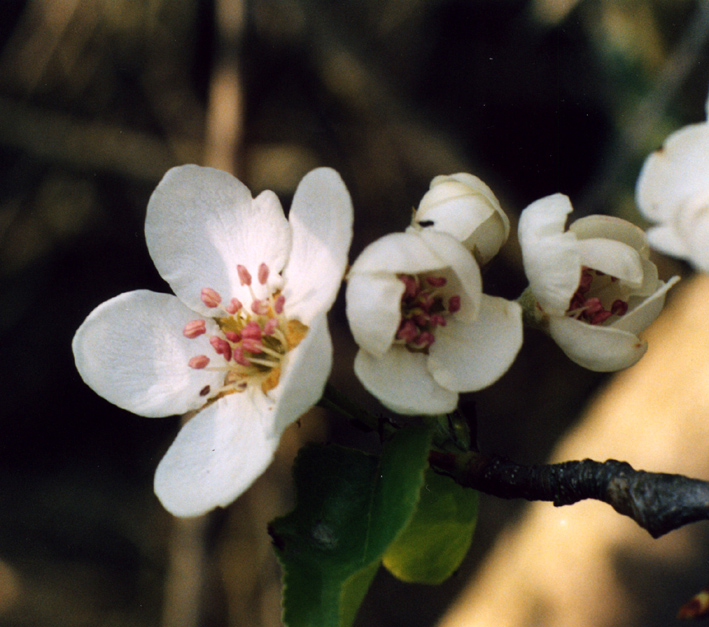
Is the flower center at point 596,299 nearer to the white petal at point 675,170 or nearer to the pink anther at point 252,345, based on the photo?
the white petal at point 675,170

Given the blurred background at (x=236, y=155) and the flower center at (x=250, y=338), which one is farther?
the blurred background at (x=236, y=155)

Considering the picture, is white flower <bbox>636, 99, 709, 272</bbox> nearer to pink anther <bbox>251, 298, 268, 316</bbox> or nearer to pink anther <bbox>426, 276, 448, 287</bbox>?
pink anther <bbox>426, 276, 448, 287</bbox>

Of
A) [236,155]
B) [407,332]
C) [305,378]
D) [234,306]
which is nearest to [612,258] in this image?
[407,332]

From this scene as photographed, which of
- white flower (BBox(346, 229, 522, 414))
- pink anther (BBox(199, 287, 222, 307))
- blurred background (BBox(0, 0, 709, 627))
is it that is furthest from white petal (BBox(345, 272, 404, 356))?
blurred background (BBox(0, 0, 709, 627))

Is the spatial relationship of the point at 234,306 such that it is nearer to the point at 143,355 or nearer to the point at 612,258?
the point at 143,355

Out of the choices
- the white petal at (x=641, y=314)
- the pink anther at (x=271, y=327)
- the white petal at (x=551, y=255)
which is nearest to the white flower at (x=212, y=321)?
the pink anther at (x=271, y=327)
